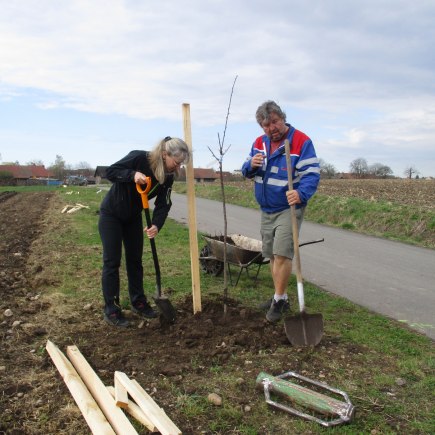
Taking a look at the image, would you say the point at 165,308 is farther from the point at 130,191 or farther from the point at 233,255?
the point at 233,255

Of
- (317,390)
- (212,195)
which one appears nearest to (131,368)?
(317,390)

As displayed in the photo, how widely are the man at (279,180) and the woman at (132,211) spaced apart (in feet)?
3.13

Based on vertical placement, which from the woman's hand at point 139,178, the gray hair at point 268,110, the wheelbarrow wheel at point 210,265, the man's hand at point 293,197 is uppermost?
the gray hair at point 268,110

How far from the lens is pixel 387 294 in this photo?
22.0ft

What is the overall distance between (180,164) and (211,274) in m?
3.11

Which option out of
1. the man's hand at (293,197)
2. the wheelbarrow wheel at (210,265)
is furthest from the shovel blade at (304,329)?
the wheelbarrow wheel at (210,265)

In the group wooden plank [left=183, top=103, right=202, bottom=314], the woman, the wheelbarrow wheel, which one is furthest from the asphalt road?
the woman

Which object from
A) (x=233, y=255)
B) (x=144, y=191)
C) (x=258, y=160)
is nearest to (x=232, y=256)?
(x=233, y=255)

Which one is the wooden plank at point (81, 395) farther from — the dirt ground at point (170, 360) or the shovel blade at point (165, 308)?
the shovel blade at point (165, 308)

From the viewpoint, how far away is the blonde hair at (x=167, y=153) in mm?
4391

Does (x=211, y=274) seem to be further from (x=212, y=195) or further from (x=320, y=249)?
(x=212, y=195)

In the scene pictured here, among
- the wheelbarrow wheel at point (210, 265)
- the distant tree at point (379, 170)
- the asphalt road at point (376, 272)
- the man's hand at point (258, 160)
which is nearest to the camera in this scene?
the man's hand at point (258, 160)

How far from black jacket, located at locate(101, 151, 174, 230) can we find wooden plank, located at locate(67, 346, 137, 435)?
1.50 metres

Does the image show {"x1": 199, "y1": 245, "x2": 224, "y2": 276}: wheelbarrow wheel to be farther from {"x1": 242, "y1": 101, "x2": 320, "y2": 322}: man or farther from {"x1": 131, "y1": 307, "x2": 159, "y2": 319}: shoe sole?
{"x1": 242, "y1": 101, "x2": 320, "y2": 322}: man
